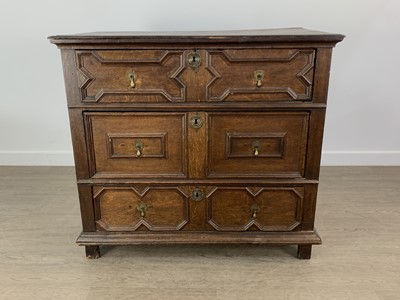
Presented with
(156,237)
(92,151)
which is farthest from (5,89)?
(156,237)

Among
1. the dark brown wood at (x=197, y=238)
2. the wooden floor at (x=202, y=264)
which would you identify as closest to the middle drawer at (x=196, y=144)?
the dark brown wood at (x=197, y=238)

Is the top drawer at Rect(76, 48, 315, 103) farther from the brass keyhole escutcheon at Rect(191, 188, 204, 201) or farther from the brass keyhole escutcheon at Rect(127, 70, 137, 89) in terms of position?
the brass keyhole escutcheon at Rect(191, 188, 204, 201)

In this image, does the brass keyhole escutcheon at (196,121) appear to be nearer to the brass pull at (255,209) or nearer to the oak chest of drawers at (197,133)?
the oak chest of drawers at (197,133)

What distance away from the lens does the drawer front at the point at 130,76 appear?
1249 mm

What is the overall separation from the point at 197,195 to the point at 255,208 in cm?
24

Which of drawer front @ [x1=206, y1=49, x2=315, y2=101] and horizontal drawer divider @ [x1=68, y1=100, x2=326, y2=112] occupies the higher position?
drawer front @ [x1=206, y1=49, x2=315, y2=101]

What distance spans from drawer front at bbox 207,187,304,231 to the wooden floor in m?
0.16

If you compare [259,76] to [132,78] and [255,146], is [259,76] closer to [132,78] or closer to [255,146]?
[255,146]

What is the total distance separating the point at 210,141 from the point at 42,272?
862 mm

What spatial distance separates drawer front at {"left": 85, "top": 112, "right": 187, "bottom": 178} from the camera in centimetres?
133

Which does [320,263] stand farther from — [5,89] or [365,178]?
[5,89]

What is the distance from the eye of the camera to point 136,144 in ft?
4.45

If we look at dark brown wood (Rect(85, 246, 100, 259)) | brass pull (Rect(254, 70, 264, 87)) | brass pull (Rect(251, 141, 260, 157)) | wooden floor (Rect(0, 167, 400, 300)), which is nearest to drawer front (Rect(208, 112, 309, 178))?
brass pull (Rect(251, 141, 260, 157))

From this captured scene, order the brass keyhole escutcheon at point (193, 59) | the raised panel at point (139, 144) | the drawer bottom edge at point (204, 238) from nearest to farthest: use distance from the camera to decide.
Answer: the brass keyhole escutcheon at point (193, 59) < the raised panel at point (139, 144) < the drawer bottom edge at point (204, 238)
